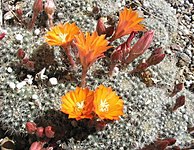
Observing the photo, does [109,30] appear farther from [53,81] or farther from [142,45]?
[53,81]

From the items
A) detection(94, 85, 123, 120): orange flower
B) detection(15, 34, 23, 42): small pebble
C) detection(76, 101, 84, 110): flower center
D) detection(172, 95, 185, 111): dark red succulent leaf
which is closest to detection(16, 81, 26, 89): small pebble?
detection(15, 34, 23, 42): small pebble

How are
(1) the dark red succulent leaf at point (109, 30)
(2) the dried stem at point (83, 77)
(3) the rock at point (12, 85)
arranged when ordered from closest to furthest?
(2) the dried stem at point (83, 77)
(3) the rock at point (12, 85)
(1) the dark red succulent leaf at point (109, 30)

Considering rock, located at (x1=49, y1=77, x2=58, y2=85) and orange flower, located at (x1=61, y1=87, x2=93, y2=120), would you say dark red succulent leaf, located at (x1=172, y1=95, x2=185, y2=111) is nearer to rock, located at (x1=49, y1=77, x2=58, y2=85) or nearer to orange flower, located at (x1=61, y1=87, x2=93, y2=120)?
orange flower, located at (x1=61, y1=87, x2=93, y2=120)

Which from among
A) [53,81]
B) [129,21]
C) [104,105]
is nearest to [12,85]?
[53,81]

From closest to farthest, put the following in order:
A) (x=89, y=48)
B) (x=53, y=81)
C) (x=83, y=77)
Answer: (x=89, y=48) < (x=83, y=77) < (x=53, y=81)

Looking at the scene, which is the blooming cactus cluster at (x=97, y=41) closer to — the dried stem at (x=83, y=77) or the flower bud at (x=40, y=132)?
the dried stem at (x=83, y=77)

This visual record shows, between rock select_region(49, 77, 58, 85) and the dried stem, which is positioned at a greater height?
rock select_region(49, 77, 58, 85)

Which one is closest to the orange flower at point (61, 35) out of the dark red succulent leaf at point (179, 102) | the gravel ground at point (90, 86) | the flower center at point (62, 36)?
the flower center at point (62, 36)
